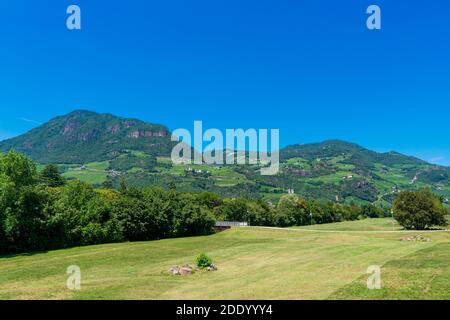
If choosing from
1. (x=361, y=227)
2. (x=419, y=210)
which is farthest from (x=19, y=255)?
(x=361, y=227)

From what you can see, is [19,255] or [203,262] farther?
[19,255]

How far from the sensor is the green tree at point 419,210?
97375 mm

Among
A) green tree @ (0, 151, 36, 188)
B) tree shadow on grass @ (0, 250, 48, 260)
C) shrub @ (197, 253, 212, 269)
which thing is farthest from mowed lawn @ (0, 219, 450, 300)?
green tree @ (0, 151, 36, 188)

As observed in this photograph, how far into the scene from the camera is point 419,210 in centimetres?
9788

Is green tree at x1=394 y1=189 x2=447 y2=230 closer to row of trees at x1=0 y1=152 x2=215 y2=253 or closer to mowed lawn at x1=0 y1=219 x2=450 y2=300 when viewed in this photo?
row of trees at x1=0 y1=152 x2=215 y2=253

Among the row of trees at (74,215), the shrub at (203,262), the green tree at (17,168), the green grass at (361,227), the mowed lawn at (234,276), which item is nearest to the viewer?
the mowed lawn at (234,276)

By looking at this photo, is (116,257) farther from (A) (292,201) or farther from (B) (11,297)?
(A) (292,201)

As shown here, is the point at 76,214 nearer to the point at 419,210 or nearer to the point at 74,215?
the point at 74,215

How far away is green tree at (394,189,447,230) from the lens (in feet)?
319

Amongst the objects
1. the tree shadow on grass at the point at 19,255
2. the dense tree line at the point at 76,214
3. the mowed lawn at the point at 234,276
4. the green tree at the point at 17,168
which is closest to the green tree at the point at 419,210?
the dense tree line at the point at 76,214

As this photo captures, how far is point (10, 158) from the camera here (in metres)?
54.7

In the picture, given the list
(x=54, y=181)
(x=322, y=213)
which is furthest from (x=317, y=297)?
(x=322, y=213)

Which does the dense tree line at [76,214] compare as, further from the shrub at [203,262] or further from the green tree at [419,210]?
the shrub at [203,262]
